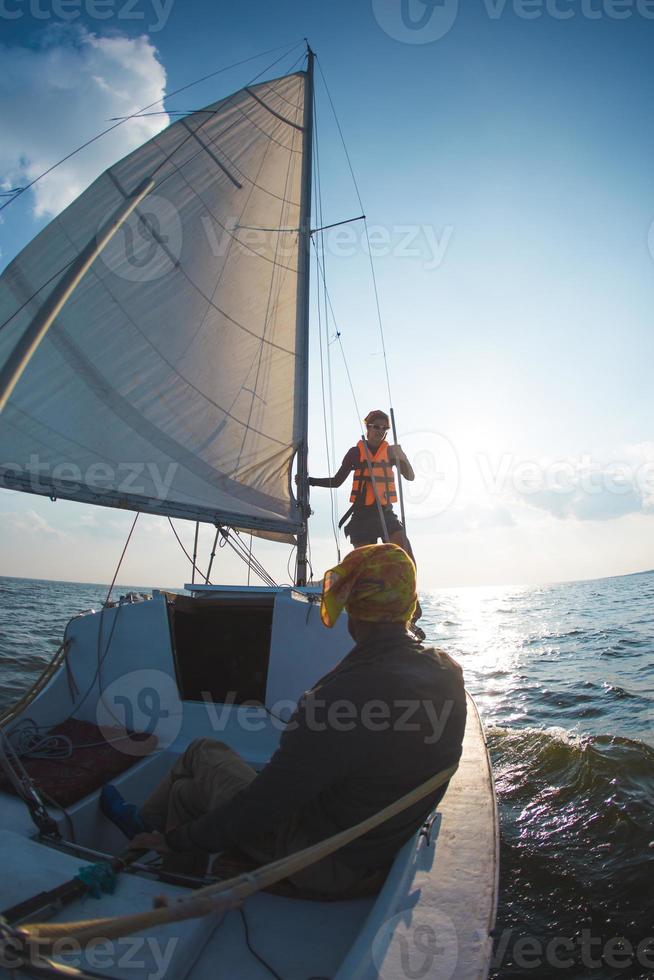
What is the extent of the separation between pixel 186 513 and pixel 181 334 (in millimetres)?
1970

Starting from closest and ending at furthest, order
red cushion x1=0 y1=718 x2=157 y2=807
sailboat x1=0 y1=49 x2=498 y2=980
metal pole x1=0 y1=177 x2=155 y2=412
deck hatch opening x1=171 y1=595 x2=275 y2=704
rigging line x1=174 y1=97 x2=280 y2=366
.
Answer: sailboat x1=0 y1=49 x2=498 y2=980 < metal pole x1=0 y1=177 x2=155 y2=412 < red cushion x1=0 y1=718 x2=157 y2=807 < deck hatch opening x1=171 y1=595 x2=275 y2=704 < rigging line x1=174 y1=97 x2=280 y2=366

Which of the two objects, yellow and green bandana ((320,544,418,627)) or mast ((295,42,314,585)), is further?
mast ((295,42,314,585))

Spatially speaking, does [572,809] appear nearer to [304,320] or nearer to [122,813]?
[122,813]

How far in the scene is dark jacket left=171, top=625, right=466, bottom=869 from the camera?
173 cm

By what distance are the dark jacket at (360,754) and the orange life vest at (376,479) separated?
4209 mm

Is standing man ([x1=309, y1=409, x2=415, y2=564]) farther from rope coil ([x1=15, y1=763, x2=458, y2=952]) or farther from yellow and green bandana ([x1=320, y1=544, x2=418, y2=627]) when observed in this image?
rope coil ([x1=15, y1=763, x2=458, y2=952])

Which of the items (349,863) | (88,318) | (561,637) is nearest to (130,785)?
(349,863)

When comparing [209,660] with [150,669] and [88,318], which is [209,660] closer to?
[150,669]

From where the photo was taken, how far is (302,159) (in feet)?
24.0

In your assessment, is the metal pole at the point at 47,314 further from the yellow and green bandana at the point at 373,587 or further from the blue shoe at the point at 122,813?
the blue shoe at the point at 122,813

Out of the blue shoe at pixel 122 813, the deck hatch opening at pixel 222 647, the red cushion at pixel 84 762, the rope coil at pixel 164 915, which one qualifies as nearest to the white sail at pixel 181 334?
the deck hatch opening at pixel 222 647

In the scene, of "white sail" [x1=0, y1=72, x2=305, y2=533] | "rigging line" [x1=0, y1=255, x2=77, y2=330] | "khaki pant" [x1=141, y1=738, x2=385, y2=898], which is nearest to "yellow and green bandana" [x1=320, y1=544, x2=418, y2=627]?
→ "khaki pant" [x1=141, y1=738, x2=385, y2=898]

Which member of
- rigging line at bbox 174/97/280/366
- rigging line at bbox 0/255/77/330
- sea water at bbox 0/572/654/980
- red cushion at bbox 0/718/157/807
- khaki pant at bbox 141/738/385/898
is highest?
rigging line at bbox 174/97/280/366

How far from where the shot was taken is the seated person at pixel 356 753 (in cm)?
174
